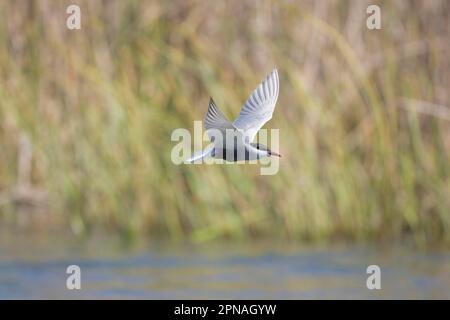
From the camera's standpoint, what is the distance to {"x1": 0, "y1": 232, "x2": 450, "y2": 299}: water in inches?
337

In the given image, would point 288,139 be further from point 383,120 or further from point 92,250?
point 92,250

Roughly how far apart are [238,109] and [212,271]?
1085 millimetres

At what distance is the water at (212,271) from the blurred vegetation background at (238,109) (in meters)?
0.20

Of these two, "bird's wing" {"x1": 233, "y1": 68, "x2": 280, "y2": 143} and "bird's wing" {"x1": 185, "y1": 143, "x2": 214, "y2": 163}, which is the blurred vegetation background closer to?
"bird's wing" {"x1": 233, "y1": 68, "x2": 280, "y2": 143}

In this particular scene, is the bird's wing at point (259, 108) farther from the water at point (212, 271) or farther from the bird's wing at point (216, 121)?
the water at point (212, 271)

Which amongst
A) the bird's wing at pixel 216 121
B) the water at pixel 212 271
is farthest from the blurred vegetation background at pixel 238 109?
the bird's wing at pixel 216 121

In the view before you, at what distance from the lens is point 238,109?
9.41 meters

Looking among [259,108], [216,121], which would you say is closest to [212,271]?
[259,108]

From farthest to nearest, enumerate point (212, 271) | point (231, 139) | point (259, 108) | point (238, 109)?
point (238, 109) < point (212, 271) < point (259, 108) < point (231, 139)

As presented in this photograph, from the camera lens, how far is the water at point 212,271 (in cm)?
855

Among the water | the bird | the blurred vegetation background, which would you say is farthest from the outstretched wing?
the blurred vegetation background

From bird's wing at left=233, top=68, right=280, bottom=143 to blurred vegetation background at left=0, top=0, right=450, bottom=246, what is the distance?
283 centimetres

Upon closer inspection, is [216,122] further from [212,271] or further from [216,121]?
[212,271]

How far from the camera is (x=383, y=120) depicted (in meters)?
9.48
